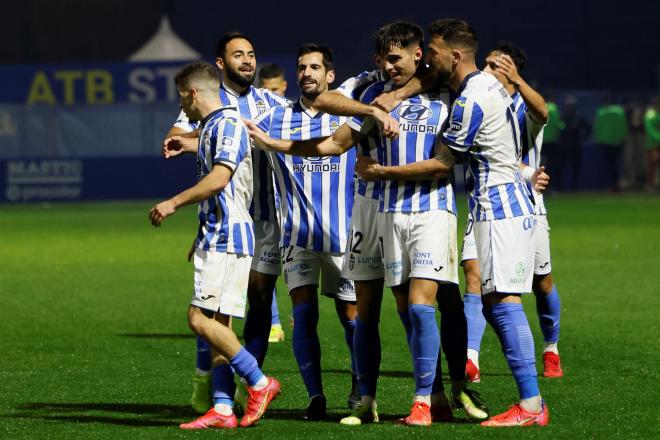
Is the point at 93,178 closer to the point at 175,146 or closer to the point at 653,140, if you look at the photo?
the point at 653,140

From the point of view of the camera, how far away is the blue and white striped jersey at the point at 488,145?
7.04 m

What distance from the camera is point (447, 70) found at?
714cm

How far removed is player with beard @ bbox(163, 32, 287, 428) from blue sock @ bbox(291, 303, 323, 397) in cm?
36

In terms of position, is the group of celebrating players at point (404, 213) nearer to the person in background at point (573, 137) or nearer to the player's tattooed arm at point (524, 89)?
the player's tattooed arm at point (524, 89)

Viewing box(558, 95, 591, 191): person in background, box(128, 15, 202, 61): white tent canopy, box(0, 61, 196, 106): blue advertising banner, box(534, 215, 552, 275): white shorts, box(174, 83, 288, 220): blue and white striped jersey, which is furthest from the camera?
box(128, 15, 202, 61): white tent canopy

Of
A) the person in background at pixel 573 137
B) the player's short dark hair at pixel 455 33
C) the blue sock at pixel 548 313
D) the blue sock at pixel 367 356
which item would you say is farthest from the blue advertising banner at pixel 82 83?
the player's short dark hair at pixel 455 33

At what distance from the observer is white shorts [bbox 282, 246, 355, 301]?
Answer: 7930 mm

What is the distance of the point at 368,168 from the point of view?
7.18 m

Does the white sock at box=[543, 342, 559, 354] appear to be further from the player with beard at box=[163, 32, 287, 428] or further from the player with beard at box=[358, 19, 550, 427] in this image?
the player with beard at box=[163, 32, 287, 428]

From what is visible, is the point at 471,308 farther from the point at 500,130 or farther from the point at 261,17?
the point at 261,17

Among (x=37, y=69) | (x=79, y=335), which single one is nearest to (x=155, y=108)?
(x=37, y=69)

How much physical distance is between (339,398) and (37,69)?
24475 millimetres

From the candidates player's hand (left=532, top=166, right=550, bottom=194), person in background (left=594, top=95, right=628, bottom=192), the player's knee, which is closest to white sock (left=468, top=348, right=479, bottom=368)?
the player's knee

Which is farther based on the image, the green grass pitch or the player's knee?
the player's knee
